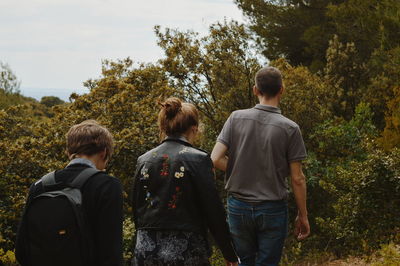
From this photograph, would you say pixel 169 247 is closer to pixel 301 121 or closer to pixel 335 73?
pixel 301 121

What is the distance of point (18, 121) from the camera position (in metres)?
10.4

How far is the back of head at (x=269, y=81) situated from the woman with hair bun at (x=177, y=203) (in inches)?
25.8

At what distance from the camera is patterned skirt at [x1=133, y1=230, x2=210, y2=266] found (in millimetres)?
3434

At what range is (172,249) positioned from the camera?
345 centimetres

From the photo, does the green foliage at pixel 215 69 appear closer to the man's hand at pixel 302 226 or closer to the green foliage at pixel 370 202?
the green foliage at pixel 370 202

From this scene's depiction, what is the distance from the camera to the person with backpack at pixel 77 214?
2719mm

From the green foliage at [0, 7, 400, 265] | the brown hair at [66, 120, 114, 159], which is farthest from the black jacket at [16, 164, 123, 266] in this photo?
the green foliage at [0, 7, 400, 265]

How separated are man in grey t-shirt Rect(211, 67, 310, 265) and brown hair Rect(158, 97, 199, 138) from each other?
1.80 ft

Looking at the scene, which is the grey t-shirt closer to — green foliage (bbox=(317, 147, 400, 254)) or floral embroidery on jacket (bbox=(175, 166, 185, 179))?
floral embroidery on jacket (bbox=(175, 166, 185, 179))

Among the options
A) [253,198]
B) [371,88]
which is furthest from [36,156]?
[371,88]

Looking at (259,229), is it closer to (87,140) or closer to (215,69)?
(87,140)

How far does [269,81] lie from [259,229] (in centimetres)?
101

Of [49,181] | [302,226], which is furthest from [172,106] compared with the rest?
[302,226]

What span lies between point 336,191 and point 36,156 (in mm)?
4958
